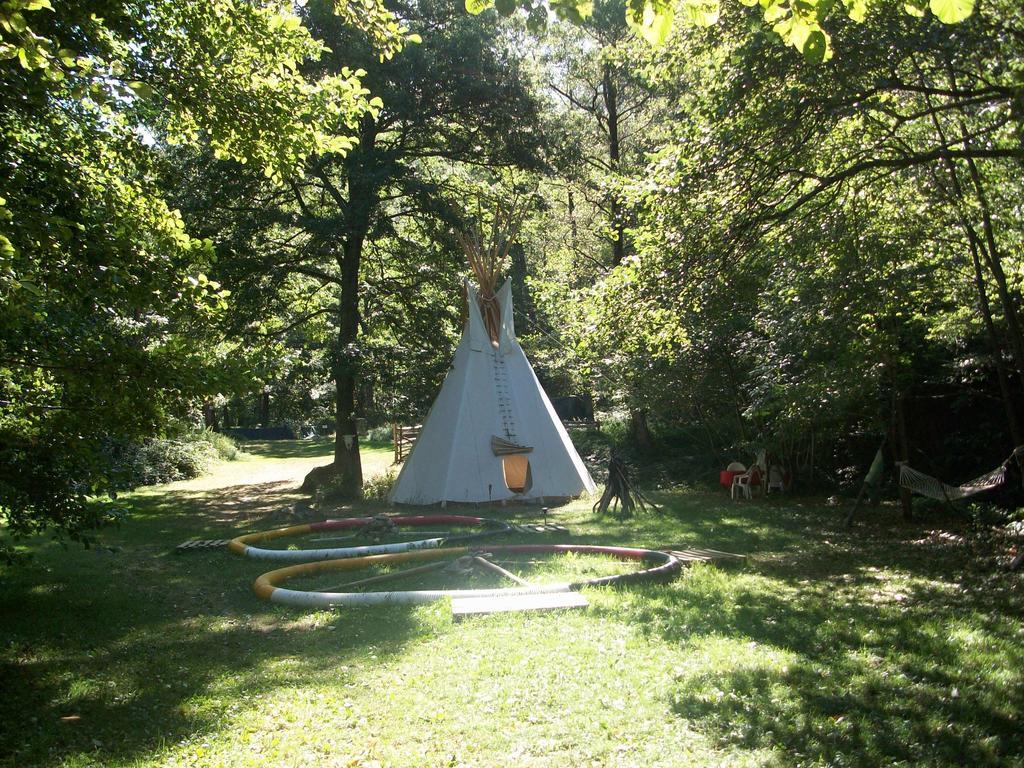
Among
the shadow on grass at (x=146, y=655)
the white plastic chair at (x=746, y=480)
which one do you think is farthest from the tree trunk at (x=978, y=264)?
the shadow on grass at (x=146, y=655)

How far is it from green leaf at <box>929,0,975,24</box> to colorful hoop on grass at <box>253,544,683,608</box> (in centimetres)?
549

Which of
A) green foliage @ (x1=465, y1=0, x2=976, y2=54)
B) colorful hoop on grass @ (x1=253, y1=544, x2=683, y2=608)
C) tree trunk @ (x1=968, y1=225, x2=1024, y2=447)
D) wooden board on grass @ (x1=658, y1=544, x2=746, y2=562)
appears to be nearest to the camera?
green foliage @ (x1=465, y1=0, x2=976, y2=54)

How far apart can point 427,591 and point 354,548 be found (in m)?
2.30

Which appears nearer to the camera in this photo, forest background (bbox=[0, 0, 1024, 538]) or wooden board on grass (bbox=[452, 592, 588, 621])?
forest background (bbox=[0, 0, 1024, 538])

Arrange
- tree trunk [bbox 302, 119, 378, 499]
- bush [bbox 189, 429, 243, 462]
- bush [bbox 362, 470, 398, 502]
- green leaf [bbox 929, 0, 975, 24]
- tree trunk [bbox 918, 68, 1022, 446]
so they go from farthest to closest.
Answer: bush [bbox 189, 429, 243, 462]
bush [bbox 362, 470, 398, 502]
tree trunk [bbox 302, 119, 378, 499]
tree trunk [bbox 918, 68, 1022, 446]
green leaf [bbox 929, 0, 975, 24]

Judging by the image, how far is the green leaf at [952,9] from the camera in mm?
2666

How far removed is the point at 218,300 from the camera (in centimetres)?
582

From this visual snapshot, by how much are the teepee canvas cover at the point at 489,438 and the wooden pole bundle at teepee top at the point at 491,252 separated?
16cm

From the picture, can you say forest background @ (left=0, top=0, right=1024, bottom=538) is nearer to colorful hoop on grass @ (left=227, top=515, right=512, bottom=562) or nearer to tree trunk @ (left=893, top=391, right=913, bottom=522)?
tree trunk @ (left=893, top=391, right=913, bottom=522)

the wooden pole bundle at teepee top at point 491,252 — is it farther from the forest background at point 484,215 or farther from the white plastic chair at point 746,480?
the white plastic chair at point 746,480

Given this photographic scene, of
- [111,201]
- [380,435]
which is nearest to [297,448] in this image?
[380,435]

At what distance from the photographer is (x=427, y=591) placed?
7441 millimetres

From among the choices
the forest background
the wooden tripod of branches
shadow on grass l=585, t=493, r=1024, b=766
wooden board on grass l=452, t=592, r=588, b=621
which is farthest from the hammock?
wooden board on grass l=452, t=592, r=588, b=621

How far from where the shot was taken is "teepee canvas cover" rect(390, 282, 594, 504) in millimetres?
14508
